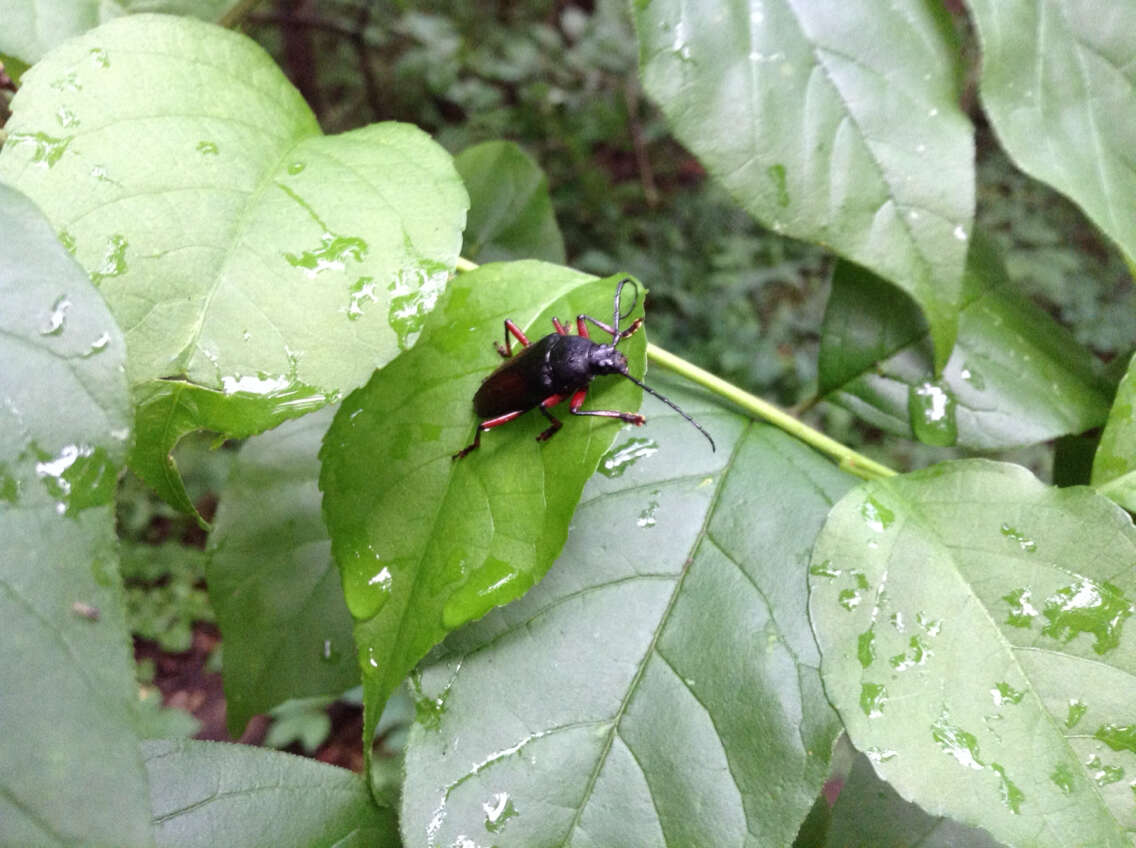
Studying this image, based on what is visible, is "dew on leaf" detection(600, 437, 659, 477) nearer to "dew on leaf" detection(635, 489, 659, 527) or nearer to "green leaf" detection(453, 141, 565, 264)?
"dew on leaf" detection(635, 489, 659, 527)

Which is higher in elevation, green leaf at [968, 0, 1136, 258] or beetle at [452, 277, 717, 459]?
green leaf at [968, 0, 1136, 258]

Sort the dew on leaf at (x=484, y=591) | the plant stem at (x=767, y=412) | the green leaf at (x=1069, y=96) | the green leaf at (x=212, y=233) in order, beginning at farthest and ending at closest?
the plant stem at (x=767, y=412), the green leaf at (x=1069, y=96), the dew on leaf at (x=484, y=591), the green leaf at (x=212, y=233)

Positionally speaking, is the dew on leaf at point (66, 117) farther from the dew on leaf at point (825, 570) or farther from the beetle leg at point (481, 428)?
the dew on leaf at point (825, 570)

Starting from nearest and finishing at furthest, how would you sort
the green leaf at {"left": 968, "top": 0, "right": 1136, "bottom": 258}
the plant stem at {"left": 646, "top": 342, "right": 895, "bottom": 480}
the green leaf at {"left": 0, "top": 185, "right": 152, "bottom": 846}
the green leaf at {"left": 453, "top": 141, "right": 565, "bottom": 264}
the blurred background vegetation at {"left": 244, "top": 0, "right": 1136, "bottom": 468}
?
1. the green leaf at {"left": 0, "top": 185, "right": 152, "bottom": 846}
2. the green leaf at {"left": 968, "top": 0, "right": 1136, "bottom": 258}
3. the plant stem at {"left": 646, "top": 342, "right": 895, "bottom": 480}
4. the green leaf at {"left": 453, "top": 141, "right": 565, "bottom": 264}
5. the blurred background vegetation at {"left": 244, "top": 0, "right": 1136, "bottom": 468}

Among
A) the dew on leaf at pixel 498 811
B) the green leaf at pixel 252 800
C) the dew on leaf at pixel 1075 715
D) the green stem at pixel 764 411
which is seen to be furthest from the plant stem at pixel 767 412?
the green leaf at pixel 252 800

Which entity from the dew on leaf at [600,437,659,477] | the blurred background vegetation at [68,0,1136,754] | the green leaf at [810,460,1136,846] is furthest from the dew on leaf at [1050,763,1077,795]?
the blurred background vegetation at [68,0,1136,754]

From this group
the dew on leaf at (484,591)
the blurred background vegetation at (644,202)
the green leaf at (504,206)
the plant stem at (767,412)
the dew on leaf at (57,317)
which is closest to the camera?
the dew on leaf at (57,317)

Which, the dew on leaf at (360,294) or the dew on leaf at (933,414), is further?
the dew on leaf at (933,414)

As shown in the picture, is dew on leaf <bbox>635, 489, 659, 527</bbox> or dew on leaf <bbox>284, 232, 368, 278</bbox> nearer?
dew on leaf <bbox>284, 232, 368, 278</bbox>

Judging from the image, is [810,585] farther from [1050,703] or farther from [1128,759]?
[1128,759]
